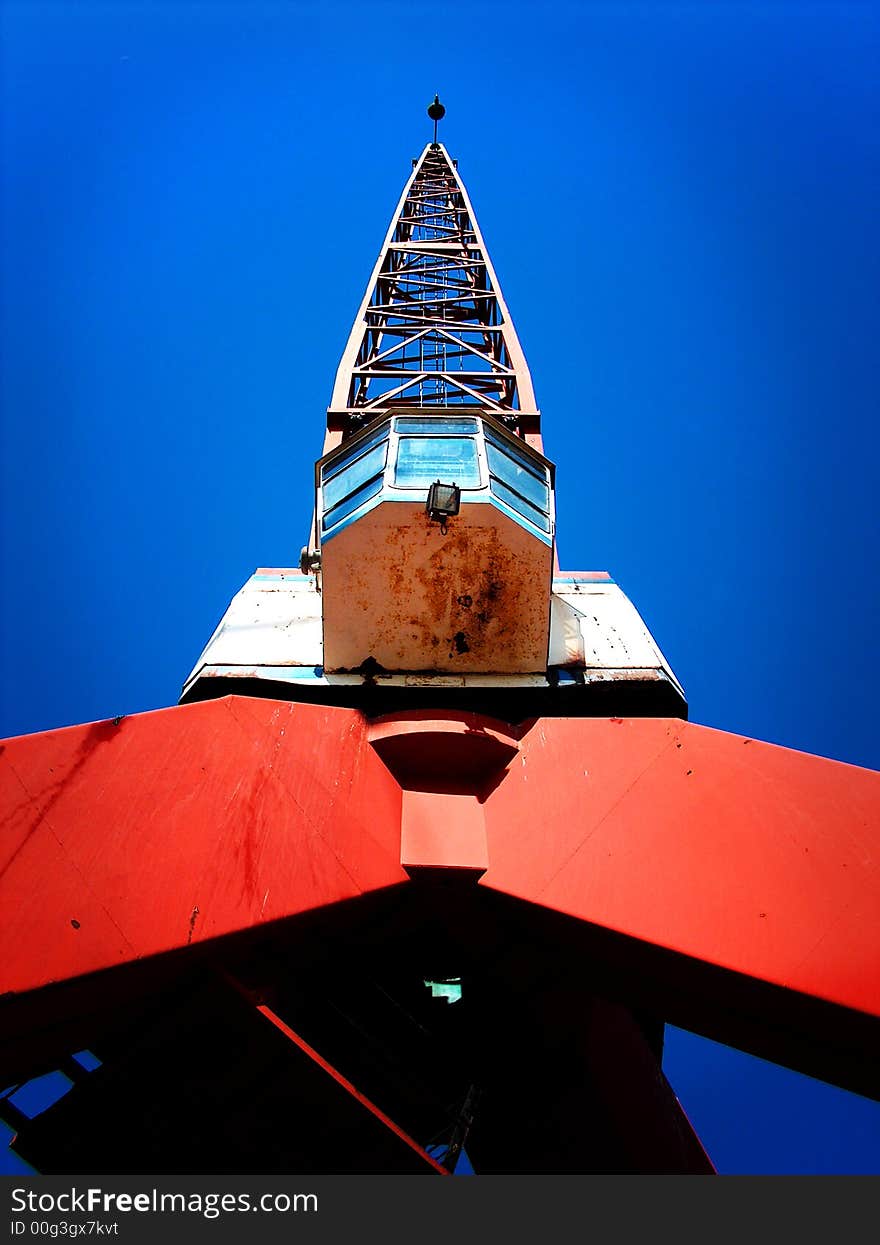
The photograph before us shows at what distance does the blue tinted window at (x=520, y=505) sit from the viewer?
22.4ft

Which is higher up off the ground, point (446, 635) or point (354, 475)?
point (354, 475)

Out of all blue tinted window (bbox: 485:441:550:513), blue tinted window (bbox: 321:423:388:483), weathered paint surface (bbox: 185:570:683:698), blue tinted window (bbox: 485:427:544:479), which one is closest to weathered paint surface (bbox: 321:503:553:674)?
weathered paint surface (bbox: 185:570:683:698)

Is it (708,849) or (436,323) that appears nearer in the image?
(708,849)

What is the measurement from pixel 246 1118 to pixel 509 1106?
2.79 m

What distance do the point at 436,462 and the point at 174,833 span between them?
3.83 m

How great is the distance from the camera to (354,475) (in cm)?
773

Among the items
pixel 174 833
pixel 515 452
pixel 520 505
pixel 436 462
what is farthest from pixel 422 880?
pixel 515 452

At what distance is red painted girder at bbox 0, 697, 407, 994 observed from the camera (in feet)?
13.5

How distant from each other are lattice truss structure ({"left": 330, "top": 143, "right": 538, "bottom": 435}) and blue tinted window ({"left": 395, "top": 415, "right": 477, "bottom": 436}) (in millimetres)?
404

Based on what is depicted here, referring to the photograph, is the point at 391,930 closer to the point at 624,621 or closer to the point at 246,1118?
the point at 246,1118

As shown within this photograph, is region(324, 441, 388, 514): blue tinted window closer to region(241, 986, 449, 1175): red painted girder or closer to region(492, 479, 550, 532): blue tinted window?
region(492, 479, 550, 532): blue tinted window

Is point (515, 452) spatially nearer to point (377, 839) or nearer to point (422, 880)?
point (377, 839)

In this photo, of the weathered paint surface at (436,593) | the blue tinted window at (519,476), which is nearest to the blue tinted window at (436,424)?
the blue tinted window at (519,476)

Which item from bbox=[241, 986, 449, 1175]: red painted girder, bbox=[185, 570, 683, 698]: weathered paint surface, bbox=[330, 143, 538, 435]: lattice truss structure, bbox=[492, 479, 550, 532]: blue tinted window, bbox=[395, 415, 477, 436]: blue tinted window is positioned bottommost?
bbox=[241, 986, 449, 1175]: red painted girder
